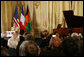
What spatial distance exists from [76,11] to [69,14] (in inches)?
108

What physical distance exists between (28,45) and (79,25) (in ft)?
13.0

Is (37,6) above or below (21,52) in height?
above

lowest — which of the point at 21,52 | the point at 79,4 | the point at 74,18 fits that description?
the point at 21,52

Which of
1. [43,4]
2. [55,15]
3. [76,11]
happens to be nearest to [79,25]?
[76,11]

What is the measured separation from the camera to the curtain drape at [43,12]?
9.02 m

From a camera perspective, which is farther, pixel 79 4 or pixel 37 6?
pixel 37 6

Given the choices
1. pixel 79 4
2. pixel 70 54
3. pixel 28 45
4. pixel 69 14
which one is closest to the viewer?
pixel 70 54

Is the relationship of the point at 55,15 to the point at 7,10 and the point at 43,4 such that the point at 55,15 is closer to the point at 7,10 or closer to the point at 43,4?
the point at 43,4

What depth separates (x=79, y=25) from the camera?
647 cm

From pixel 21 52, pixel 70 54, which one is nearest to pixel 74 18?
pixel 21 52

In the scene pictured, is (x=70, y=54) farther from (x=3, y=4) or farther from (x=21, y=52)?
(x=3, y=4)

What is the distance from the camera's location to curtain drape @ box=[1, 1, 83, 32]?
29.6 feet

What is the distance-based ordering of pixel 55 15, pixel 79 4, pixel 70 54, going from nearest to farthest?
1. pixel 70 54
2. pixel 79 4
3. pixel 55 15

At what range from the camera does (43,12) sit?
9883mm
